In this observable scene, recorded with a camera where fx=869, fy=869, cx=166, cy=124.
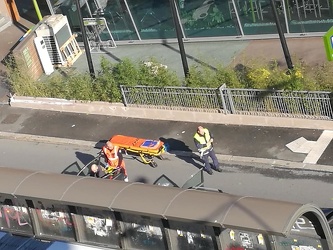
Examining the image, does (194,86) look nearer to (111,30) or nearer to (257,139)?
(257,139)

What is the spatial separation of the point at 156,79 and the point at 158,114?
3.13ft

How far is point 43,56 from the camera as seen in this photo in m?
27.9

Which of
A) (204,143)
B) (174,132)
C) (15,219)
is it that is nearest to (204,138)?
(204,143)

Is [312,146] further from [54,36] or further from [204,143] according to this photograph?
[54,36]

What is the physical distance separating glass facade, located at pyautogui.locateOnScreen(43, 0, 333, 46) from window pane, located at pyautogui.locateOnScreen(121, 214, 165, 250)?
11.7m

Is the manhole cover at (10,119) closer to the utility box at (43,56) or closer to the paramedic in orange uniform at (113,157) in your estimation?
the utility box at (43,56)

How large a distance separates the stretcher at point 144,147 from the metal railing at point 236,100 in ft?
6.64

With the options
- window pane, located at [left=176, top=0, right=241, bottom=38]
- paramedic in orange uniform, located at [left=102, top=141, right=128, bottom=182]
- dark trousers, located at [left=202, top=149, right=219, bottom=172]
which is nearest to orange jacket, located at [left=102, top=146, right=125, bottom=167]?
paramedic in orange uniform, located at [left=102, top=141, right=128, bottom=182]

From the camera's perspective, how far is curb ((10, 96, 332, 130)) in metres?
21.5

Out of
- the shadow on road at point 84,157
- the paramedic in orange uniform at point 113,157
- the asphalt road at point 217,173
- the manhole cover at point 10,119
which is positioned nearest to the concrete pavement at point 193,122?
the manhole cover at point 10,119

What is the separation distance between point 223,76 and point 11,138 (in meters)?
6.48

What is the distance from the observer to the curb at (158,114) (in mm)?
21453

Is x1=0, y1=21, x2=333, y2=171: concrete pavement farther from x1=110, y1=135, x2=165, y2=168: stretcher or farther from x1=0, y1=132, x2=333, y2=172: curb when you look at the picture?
x1=110, y1=135, x2=165, y2=168: stretcher

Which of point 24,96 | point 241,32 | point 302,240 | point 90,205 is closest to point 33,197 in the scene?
point 90,205
